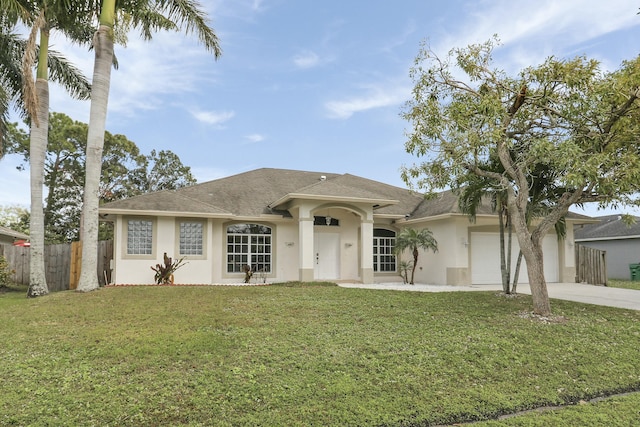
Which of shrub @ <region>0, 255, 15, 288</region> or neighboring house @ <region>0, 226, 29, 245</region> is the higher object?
neighboring house @ <region>0, 226, 29, 245</region>

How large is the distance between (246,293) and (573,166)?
881 cm

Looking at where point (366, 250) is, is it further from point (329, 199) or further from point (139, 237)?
point (139, 237)

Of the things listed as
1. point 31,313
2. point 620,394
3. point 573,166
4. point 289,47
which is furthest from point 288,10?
point 620,394

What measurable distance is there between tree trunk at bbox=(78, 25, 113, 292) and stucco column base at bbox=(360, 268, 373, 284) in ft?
31.7

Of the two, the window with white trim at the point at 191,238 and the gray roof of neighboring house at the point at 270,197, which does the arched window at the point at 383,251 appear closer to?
the gray roof of neighboring house at the point at 270,197

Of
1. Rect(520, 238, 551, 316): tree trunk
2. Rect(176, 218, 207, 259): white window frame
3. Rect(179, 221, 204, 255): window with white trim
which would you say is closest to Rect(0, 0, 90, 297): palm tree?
Rect(176, 218, 207, 259): white window frame

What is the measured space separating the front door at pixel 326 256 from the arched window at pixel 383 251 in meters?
1.93

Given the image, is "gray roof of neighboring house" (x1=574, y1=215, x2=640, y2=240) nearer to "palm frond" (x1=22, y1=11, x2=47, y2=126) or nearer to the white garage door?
the white garage door

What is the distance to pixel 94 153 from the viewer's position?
13125 millimetres

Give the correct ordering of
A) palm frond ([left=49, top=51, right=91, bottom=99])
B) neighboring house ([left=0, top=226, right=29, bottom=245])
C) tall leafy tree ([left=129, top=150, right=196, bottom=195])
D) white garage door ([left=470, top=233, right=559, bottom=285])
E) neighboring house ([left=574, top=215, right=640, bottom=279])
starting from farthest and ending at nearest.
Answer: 1. tall leafy tree ([left=129, top=150, right=196, bottom=195])
2. neighboring house ([left=574, top=215, right=640, bottom=279])
3. neighboring house ([left=0, top=226, right=29, bottom=245])
4. white garage door ([left=470, top=233, right=559, bottom=285])
5. palm frond ([left=49, top=51, right=91, bottom=99])

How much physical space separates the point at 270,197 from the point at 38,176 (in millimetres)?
8879

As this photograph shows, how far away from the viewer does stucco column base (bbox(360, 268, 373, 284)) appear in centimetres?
1727

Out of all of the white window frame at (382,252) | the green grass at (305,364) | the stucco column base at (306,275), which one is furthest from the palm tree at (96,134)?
the white window frame at (382,252)

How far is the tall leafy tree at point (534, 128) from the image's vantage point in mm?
8695
